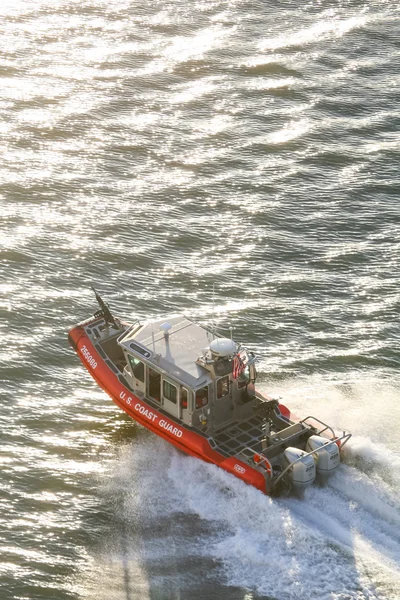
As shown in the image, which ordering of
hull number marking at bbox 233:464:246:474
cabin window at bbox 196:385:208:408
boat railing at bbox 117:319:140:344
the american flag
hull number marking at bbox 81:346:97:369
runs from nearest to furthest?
1. hull number marking at bbox 233:464:246:474
2. cabin window at bbox 196:385:208:408
3. the american flag
4. boat railing at bbox 117:319:140:344
5. hull number marking at bbox 81:346:97:369

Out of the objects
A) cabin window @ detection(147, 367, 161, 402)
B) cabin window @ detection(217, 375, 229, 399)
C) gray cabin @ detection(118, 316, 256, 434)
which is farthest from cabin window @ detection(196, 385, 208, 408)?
cabin window @ detection(147, 367, 161, 402)

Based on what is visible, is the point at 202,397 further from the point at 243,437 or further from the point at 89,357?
the point at 89,357

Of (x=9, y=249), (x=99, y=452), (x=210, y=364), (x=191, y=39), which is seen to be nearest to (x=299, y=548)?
(x=210, y=364)

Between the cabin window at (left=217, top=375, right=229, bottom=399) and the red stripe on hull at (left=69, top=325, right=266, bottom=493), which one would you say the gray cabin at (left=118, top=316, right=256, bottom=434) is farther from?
the red stripe on hull at (left=69, top=325, right=266, bottom=493)

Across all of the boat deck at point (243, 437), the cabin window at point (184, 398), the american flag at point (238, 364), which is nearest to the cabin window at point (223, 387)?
the american flag at point (238, 364)

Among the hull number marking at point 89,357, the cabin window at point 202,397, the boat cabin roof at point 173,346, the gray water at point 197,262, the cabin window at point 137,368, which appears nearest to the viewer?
the gray water at point 197,262

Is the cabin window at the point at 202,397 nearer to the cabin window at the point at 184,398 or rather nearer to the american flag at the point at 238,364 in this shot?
the cabin window at the point at 184,398

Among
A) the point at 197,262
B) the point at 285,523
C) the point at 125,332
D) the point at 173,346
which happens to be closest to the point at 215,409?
the point at 173,346
